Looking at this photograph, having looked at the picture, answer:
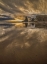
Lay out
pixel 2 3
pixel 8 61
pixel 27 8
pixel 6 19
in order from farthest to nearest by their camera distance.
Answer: pixel 2 3
pixel 27 8
pixel 6 19
pixel 8 61

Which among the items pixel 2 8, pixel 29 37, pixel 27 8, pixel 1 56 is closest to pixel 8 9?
pixel 2 8

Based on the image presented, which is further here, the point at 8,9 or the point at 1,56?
the point at 8,9

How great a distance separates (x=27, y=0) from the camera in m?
1.85

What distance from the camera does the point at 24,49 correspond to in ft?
2.41

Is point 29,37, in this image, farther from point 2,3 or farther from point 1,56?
point 2,3

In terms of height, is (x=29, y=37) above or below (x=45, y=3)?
below

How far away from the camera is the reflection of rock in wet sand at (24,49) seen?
0.69m

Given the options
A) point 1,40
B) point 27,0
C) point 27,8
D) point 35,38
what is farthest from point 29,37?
point 27,0

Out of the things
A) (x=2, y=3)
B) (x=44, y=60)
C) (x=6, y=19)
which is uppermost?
(x=2, y=3)

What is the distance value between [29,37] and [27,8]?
87 centimetres

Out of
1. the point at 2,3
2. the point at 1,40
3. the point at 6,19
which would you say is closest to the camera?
the point at 1,40

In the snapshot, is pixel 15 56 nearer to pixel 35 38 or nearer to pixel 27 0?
pixel 35 38

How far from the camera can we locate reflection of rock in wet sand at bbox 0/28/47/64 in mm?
691

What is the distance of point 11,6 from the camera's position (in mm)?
1750
